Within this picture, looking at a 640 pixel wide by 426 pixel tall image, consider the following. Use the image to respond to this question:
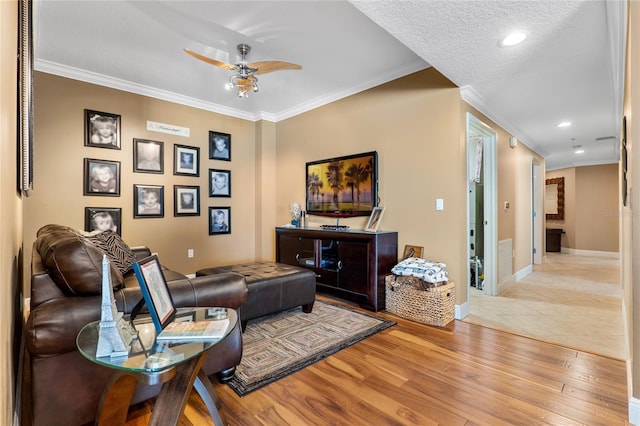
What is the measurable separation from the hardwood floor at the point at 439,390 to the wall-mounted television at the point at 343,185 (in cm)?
183

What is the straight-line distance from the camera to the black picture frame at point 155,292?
117 cm

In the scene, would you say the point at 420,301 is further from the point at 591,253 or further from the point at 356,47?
the point at 591,253

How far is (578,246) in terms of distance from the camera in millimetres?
7793

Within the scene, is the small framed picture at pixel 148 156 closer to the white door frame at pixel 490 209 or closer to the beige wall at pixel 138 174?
the beige wall at pixel 138 174

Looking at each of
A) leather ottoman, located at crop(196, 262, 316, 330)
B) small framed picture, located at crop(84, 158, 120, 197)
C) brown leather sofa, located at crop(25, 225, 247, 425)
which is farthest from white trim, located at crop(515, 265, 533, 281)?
small framed picture, located at crop(84, 158, 120, 197)

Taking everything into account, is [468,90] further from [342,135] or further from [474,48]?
[342,135]

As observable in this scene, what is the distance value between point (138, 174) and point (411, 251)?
353cm

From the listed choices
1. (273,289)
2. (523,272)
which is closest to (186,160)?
(273,289)

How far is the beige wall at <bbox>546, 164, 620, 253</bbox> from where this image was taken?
727 cm

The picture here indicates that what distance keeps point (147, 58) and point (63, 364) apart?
3.05 meters

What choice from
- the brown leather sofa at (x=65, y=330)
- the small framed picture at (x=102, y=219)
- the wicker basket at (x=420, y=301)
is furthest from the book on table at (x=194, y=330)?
the small framed picture at (x=102, y=219)

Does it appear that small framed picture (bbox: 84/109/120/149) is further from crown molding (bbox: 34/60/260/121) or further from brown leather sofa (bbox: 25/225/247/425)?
brown leather sofa (bbox: 25/225/247/425)

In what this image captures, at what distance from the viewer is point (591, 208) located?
298 inches

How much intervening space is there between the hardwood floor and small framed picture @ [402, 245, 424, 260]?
1026mm
